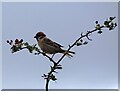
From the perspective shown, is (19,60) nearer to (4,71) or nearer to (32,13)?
(4,71)

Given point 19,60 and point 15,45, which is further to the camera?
point 19,60

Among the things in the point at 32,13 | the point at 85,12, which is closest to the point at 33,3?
the point at 32,13

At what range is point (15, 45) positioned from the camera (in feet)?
3.44

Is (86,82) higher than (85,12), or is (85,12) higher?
(85,12)

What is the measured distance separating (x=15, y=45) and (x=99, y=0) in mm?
997

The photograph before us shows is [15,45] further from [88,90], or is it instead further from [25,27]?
[88,90]

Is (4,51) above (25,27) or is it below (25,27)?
below

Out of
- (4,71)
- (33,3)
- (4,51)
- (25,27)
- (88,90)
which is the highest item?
(33,3)

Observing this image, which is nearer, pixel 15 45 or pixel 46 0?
pixel 15 45

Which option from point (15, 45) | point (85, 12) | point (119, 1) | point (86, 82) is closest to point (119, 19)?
point (119, 1)

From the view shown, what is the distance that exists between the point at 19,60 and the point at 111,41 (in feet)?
2.25

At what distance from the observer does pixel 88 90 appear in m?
1.88

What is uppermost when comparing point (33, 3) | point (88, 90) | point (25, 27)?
point (33, 3)

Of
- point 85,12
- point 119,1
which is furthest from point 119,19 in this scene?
point 85,12
